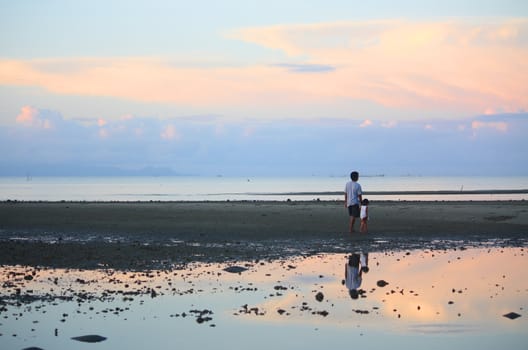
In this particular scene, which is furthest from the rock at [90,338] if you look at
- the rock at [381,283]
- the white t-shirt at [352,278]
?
the rock at [381,283]

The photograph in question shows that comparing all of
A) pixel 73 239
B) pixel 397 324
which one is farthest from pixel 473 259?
pixel 73 239

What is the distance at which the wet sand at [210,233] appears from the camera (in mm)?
23906

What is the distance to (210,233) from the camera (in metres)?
32.8

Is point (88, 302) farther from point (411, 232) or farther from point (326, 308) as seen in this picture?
point (411, 232)

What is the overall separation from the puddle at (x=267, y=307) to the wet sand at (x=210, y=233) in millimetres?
Result: 3138

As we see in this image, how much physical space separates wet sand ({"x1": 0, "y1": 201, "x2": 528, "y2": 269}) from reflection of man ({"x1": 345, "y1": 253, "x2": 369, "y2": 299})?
8.83 feet

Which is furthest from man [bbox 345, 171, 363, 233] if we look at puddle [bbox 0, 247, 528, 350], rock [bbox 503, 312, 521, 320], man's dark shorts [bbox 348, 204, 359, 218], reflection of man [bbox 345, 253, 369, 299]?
rock [bbox 503, 312, 521, 320]

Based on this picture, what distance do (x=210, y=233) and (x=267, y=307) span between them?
59.3ft

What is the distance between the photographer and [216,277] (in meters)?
19.0

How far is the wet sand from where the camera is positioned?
23906 millimetres

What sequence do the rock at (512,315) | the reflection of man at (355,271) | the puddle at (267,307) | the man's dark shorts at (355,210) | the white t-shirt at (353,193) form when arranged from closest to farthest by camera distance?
the puddle at (267,307) < the rock at (512,315) < the reflection of man at (355,271) < the white t-shirt at (353,193) < the man's dark shorts at (355,210)

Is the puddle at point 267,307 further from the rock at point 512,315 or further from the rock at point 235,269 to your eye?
the rock at point 512,315

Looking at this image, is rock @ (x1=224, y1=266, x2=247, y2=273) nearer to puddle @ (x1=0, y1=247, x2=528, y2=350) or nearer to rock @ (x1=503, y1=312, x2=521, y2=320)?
puddle @ (x1=0, y1=247, x2=528, y2=350)

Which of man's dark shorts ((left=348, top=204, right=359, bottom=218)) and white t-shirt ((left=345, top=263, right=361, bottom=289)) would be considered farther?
man's dark shorts ((left=348, top=204, right=359, bottom=218))
